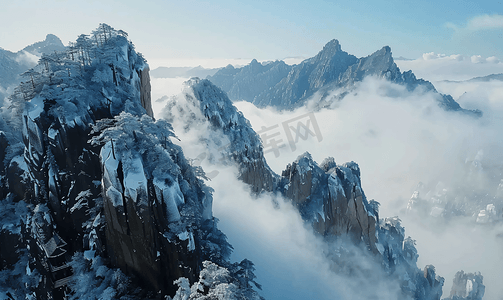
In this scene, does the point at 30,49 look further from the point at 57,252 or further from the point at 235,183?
the point at 57,252

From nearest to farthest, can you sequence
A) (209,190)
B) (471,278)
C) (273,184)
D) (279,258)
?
(209,190) → (279,258) → (273,184) → (471,278)

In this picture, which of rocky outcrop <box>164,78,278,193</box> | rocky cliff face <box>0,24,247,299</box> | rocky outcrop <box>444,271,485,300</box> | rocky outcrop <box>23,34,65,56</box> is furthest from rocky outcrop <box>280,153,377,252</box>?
rocky outcrop <box>23,34,65,56</box>

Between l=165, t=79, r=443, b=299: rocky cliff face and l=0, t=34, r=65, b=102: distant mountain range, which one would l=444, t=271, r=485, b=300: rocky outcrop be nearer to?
l=165, t=79, r=443, b=299: rocky cliff face

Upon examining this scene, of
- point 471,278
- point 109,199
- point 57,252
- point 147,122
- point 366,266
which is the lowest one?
point 471,278

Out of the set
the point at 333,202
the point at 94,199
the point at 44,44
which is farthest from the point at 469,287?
the point at 44,44

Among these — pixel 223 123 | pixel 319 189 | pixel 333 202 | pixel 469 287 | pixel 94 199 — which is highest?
pixel 223 123

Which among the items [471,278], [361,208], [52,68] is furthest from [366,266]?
[471,278]

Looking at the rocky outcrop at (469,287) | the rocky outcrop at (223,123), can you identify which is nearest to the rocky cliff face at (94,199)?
the rocky outcrop at (223,123)

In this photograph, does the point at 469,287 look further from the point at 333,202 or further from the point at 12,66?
the point at 12,66

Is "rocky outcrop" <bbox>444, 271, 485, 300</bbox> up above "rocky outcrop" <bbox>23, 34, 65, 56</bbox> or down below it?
below

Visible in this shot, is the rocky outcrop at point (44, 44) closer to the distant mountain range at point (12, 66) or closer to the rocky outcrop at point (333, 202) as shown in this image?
the distant mountain range at point (12, 66)

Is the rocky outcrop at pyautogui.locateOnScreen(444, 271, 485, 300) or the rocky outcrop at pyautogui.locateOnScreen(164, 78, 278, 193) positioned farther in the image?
the rocky outcrop at pyautogui.locateOnScreen(444, 271, 485, 300)
